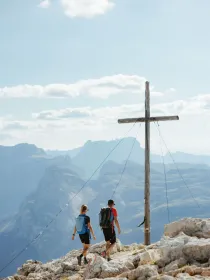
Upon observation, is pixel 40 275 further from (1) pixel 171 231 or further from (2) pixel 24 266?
(1) pixel 171 231

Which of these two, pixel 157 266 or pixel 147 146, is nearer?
pixel 157 266

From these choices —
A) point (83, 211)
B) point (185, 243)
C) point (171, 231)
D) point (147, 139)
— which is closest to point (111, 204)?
point (83, 211)

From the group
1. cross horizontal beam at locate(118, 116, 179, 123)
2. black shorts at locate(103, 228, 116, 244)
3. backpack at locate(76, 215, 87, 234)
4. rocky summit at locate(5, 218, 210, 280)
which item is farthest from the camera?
cross horizontal beam at locate(118, 116, 179, 123)

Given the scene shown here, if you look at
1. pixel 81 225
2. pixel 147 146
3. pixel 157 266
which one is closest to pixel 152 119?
pixel 147 146

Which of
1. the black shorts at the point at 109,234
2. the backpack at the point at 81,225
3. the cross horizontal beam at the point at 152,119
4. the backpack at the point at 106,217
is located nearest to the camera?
the backpack at the point at 106,217

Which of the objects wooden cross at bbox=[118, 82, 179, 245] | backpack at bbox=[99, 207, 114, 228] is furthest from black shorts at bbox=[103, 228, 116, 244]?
wooden cross at bbox=[118, 82, 179, 245]

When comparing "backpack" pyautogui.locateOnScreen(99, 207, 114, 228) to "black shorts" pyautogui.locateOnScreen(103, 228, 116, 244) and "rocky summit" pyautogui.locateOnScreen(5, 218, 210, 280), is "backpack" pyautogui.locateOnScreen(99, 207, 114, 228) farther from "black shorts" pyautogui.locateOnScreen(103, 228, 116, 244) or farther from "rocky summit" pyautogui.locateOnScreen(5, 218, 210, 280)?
"rocky summit" pyautogui.locateOnScreen(5, 218, 210, 280)

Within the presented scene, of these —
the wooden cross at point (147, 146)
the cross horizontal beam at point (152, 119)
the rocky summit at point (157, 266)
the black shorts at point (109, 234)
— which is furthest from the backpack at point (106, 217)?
the cross horizontal beam at point (152, 119)

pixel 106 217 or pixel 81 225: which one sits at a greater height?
pixel 106 217

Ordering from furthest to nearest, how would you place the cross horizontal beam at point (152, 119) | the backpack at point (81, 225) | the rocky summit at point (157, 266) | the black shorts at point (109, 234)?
the cross horizontal beam at point (152, 119), the backpack at point (81, 225), the black shorts at point (109, 234), the rocky summit at point (157, 266)

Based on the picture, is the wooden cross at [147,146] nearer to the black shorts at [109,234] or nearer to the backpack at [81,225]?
the black shorts at [109,234]

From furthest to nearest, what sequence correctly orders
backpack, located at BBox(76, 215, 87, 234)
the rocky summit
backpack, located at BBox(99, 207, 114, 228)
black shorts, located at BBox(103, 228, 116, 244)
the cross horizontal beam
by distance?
the cross horizontal beam → backpack, located at BBox(76, 215, 87, 234) → black shorts, located at BBox(103, 228, 116, 244) → backpack, located at BBox(99, 207, 114, 228) → the rocky summit

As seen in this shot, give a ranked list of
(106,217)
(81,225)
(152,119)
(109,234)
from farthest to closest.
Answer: (152,119), (81,225), (109,234), (106,217)

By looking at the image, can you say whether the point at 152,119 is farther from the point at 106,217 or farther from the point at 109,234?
the point at 109,234
